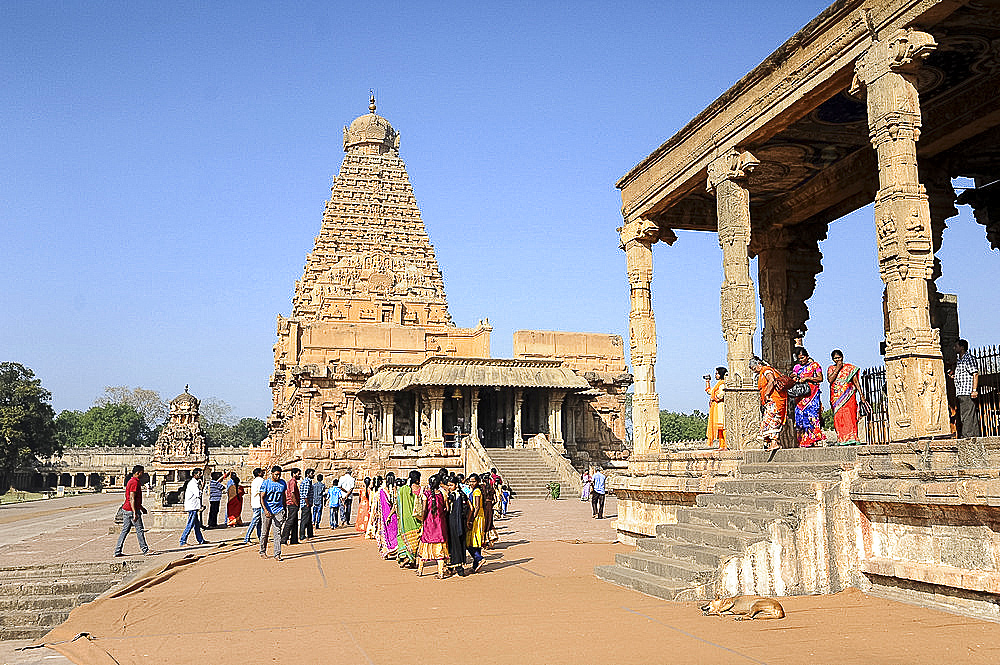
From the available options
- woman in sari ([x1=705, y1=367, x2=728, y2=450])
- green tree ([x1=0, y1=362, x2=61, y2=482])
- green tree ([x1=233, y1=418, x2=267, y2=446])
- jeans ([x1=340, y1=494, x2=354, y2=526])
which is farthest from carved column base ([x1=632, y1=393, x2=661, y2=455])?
green tree ([x1=233, y1=418, x2=267, y2=446])

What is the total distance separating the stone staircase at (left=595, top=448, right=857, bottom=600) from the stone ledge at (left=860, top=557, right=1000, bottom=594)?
1.39 ft

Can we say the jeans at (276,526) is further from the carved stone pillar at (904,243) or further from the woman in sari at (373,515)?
the carved stone pillar at (904,243)

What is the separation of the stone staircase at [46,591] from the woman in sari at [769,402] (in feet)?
27.9

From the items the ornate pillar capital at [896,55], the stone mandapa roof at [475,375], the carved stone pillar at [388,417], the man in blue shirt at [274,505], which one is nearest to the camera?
the ornate pillar capital at [896,55]

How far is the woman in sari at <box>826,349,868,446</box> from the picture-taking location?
31.8ft

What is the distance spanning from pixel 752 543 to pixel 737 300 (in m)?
3.80

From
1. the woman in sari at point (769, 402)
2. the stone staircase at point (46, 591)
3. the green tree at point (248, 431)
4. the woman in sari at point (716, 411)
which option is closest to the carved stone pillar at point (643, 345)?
the woman in sari at point (716, 411)

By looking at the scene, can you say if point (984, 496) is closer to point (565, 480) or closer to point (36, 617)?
point (36, 617)

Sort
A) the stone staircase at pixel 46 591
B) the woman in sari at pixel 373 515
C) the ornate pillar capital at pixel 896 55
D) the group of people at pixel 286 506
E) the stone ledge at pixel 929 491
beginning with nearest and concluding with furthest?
the stone ledge at pixel 929 491
the ornate pillar capital at pixel 896 55
the stone staircase at pixel 46 591
the group of people at pixel 286 506
the woman in sari at pixel 373 515

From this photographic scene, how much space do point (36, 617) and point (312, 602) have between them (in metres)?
3.63

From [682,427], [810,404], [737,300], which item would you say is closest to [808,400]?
[810,404]

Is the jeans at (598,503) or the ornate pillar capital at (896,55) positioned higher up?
the ornate pillar capital at (896,55)

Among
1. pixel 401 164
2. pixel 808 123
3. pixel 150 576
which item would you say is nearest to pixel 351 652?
pixel 150 576

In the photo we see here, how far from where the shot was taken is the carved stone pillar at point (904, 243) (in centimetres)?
747
